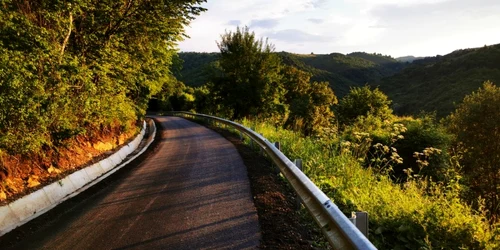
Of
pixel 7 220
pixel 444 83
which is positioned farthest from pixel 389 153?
pixel 444 83

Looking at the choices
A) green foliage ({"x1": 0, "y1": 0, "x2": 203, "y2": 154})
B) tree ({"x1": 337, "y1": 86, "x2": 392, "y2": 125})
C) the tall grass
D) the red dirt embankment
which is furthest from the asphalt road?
tree ({"x1": 337, "y1": 86, "x2": 392, "y2": 125})

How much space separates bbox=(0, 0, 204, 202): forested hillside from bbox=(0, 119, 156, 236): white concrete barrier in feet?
1.05

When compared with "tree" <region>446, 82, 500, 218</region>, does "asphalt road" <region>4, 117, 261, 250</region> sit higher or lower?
higher

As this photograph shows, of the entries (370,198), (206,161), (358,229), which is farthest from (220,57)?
(358,229)

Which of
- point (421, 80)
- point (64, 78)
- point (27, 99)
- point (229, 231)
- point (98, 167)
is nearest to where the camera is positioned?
point (229, 231)

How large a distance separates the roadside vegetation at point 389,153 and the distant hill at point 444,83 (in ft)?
153

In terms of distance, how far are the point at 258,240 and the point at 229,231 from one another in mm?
504

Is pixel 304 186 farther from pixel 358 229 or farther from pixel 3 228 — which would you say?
pixel 3 228

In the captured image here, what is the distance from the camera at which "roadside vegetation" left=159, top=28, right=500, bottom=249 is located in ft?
14.0

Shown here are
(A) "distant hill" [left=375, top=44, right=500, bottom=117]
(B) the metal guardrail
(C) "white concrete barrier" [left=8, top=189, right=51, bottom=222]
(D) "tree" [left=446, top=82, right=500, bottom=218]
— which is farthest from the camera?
(A) "distant hill" [left=375, top=44, right=500, bottom=117]

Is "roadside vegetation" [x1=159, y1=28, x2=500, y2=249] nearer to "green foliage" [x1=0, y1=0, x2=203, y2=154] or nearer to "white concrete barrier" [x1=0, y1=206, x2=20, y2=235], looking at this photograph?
"white concrete barrier" [x1=0, y1=206, x2=20, y2=235]

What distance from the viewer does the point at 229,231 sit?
452 centimetres

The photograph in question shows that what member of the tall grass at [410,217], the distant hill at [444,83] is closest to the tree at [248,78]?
the tall grass at [410,217]

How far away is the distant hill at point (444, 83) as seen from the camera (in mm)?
78000
